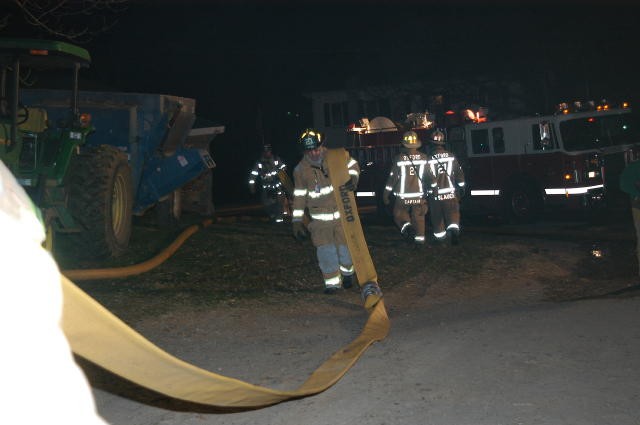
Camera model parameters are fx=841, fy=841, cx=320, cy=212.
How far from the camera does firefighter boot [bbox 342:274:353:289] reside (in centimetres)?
971

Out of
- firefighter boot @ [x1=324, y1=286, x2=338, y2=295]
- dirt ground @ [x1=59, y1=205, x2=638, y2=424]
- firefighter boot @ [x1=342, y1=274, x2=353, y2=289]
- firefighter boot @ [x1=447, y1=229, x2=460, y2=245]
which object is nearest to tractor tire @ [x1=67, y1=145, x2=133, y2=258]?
dirt ground @ [x1=59, y1=205, x2=638, y2=424]

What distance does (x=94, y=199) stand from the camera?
9.97 meters

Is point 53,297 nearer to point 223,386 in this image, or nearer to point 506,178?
point 223,386

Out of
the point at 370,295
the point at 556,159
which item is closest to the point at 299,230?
the point at 370,295

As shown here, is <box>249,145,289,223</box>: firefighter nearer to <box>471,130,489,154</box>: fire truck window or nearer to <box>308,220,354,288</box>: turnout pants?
<box>471,130,489,154</box>: fire truck window

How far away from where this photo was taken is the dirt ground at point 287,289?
6246 millimetres

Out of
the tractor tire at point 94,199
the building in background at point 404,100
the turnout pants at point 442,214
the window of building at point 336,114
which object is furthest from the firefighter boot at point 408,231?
the window of building at point 336,114

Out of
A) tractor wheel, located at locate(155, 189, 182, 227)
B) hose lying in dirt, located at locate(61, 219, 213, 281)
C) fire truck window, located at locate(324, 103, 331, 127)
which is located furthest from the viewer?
fire truck window, located at locate(324, 103, 331, 127)

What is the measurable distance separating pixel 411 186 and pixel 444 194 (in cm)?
73

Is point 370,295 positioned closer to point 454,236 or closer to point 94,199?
point 94,199

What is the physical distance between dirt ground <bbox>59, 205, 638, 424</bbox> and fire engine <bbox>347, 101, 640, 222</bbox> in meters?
2.18

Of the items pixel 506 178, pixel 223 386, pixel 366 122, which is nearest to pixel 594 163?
pixel 506 178

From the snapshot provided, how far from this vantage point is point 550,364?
5.76m

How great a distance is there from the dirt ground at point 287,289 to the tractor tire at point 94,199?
1.17 feet
